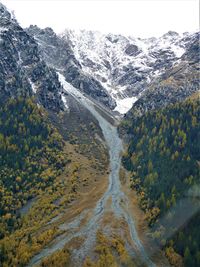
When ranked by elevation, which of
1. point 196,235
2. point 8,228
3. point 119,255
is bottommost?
point 8,228

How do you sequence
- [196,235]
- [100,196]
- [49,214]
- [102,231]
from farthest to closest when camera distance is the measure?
[100,196] < [49,214] < [102,231] < [196,235]

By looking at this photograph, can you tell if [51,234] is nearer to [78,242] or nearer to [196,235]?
[78,242]

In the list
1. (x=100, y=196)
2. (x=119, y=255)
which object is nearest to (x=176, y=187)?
(x=100, y=196)

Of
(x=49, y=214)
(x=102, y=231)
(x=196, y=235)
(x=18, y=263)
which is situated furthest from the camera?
(x=49, y=214)

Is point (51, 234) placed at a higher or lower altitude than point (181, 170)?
lower

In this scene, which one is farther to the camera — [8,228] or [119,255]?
[8,228]

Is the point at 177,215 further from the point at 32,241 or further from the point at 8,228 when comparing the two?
the point at 8,228

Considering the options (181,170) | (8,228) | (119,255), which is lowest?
(8,228)

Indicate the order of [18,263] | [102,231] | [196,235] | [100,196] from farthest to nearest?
[100,196], [102,231], [196,235], [18,263]

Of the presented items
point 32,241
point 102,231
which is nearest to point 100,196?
point 102,231
